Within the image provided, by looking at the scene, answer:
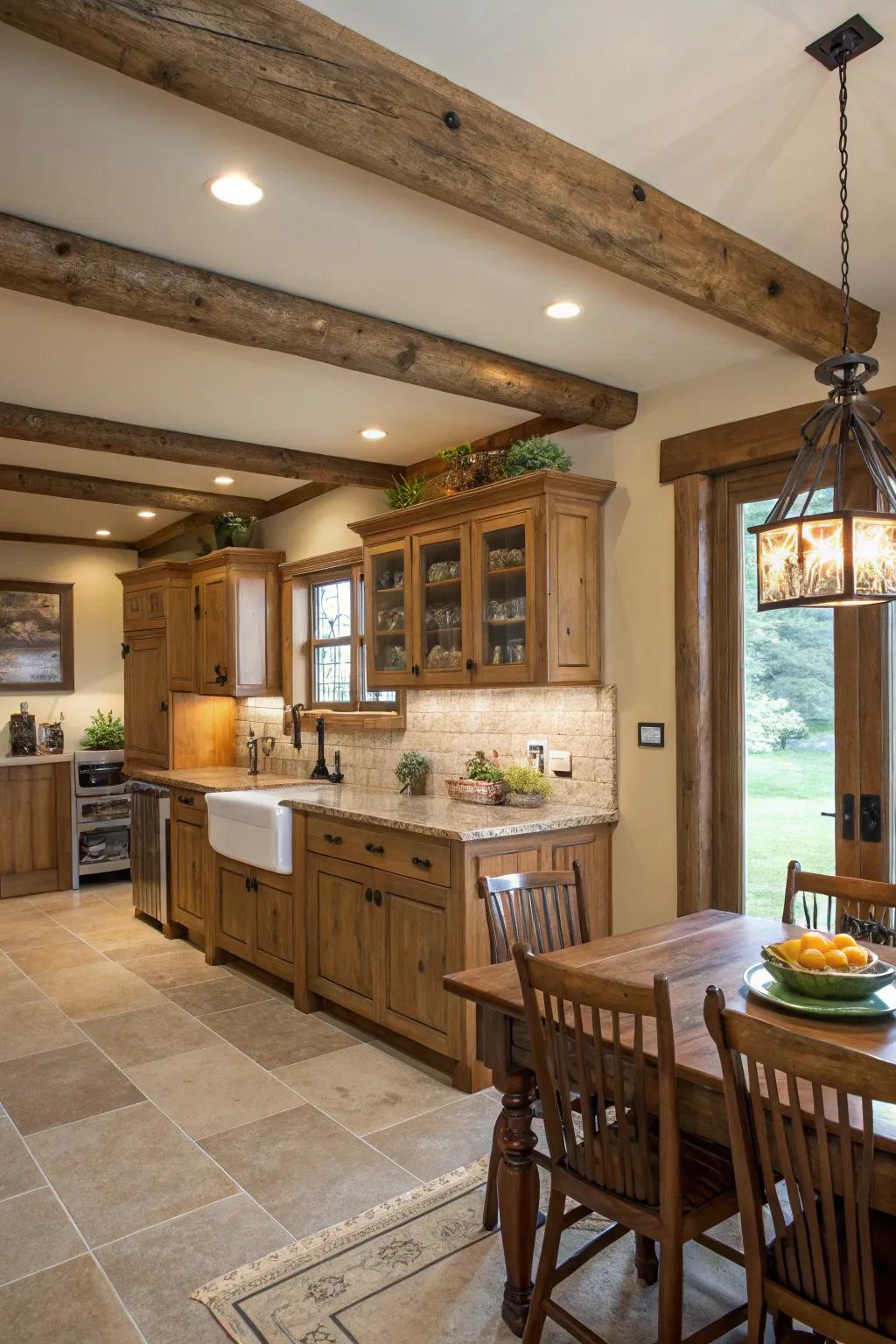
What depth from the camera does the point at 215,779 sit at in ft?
18.2

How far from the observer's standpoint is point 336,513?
555cm

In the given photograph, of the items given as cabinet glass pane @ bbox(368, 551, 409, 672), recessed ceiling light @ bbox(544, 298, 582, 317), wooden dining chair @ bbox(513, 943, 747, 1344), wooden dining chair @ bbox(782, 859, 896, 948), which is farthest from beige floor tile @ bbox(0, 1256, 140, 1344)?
recessed ceiling light @ bbox(544, 298, 582, 317)

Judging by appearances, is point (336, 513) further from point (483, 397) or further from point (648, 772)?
point (648, 772)

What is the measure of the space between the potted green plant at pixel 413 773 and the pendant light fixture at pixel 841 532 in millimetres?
2871

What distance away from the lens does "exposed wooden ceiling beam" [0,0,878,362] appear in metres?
1.59

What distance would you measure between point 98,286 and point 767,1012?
2.49 metres

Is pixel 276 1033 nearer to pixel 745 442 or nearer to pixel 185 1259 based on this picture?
pixel 185 1259

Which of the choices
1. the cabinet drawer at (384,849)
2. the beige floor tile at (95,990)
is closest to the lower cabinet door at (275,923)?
the cabinet drawer at (384,849)

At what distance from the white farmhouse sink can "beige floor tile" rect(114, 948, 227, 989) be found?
0.62 meters

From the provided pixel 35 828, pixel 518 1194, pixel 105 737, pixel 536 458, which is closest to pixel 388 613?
pixel 536 458

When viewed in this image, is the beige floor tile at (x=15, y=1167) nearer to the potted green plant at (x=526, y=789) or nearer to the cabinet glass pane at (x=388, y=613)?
the potted green plant at (x=526, y=789)

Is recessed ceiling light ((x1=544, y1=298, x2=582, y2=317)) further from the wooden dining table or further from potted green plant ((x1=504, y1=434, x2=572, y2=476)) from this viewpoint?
the wooden dining table

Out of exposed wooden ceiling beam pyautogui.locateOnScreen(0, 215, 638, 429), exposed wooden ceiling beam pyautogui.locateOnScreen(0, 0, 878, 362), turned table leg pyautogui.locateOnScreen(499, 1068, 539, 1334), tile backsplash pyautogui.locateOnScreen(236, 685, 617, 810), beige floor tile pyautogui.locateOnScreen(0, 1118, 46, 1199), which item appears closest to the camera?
exposed wooden ceiling beam pyautogui.locateOnScreen(0, 0, 878, 362)

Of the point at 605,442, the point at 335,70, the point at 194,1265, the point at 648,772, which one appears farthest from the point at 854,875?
the point at 335,70
